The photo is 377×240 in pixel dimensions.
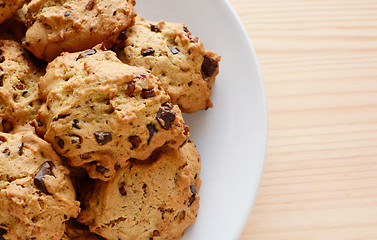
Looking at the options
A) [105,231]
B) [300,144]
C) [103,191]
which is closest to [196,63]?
[103,191]

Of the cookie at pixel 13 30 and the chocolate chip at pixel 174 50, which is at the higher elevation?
the cookie at pixel 13 30

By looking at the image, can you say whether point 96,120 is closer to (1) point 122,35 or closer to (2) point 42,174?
(2) point 42,174

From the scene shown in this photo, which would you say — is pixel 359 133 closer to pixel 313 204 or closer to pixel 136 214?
pixel 313 204

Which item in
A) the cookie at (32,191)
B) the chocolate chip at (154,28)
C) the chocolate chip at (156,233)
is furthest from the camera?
the chocolate chip at (154,28)

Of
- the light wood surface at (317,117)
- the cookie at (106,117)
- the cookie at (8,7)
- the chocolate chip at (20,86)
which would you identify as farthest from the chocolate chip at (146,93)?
the light wood surface at (317,117)

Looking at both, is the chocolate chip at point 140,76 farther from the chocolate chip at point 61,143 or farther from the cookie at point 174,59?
the chocolate chip at point 61,143

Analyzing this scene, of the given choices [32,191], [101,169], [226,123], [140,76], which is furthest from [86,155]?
[226,123]

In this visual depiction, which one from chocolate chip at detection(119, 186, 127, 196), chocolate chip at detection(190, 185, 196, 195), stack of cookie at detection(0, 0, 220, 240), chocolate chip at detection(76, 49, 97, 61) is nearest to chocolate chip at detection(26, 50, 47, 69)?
stack of cookie at detection(0, 0, 220, 240)
